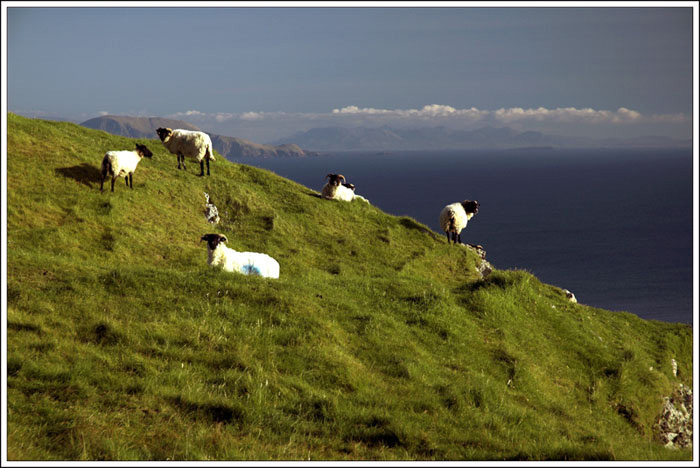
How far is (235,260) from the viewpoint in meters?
20.0

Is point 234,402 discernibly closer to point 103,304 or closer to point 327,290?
point 103,304

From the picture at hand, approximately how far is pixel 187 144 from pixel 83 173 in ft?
26.3

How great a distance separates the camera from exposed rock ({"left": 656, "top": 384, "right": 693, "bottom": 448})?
18.0 m

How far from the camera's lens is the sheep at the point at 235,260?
64.4ft

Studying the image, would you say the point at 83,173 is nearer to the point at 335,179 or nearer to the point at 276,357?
the point at 335,179

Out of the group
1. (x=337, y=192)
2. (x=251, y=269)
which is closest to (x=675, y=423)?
(x=251, y=269)

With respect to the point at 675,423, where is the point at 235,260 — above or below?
above

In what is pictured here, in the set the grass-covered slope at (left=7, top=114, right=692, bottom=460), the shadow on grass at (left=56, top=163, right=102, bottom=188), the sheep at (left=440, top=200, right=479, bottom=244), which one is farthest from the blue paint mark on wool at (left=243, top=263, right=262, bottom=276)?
the sheep at (left=440, top=200, right=479, bottom=244)

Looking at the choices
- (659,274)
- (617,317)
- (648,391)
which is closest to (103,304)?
(648,391)

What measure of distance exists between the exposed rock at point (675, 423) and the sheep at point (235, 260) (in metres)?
15.3

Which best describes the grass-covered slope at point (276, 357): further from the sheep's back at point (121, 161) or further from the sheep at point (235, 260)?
the sheep at point (235, 260)

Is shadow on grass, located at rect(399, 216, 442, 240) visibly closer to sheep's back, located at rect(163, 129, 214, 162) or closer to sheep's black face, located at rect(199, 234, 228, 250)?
sheep's back, located at rect(163, 129, 214, 162)

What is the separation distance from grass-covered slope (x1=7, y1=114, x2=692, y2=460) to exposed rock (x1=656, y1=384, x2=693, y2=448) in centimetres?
Result: 52

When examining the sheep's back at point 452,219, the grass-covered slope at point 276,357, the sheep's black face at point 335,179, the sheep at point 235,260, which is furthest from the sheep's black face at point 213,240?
the sheep's back at point 452,219
